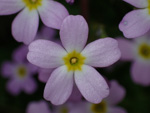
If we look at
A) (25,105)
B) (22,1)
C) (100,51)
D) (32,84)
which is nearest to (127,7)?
(100,51)

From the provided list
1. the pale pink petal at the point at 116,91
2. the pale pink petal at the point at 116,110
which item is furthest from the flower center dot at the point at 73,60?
the pale pink petal at the point at 116,110

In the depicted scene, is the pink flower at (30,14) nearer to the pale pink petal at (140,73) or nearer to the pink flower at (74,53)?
the pink flower at (74,53)

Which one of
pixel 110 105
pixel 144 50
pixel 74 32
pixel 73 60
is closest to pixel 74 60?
pixel 73 60

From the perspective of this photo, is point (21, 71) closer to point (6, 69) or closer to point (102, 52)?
point (6, 69)

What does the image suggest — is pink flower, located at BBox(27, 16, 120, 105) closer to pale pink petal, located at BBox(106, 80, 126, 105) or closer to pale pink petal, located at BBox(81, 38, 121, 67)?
pale pink petal, located at BBox(81, 38, 121, 67)

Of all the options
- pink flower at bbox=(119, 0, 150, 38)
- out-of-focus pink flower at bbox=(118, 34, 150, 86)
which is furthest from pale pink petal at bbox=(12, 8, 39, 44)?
out-of-focus pink flower at bbox=(118, 34, 150, 86)
